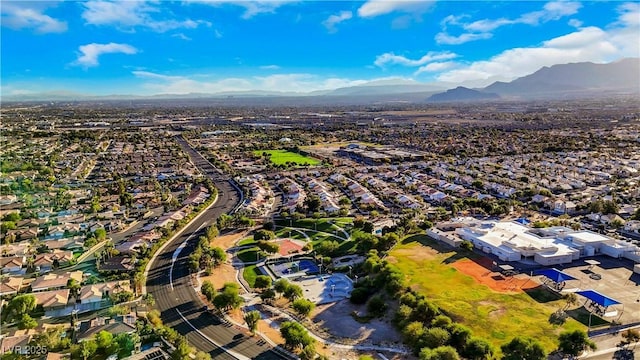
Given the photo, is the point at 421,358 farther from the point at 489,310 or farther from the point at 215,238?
the point at 215,238

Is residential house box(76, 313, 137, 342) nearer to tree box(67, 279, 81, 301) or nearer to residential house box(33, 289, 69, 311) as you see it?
residential house box(33, 289, 69, 311)

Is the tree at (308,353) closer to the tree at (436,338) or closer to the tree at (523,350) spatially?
the tree at (436,338)

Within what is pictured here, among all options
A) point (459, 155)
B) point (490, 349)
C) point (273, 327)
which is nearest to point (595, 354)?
point (490, 349)

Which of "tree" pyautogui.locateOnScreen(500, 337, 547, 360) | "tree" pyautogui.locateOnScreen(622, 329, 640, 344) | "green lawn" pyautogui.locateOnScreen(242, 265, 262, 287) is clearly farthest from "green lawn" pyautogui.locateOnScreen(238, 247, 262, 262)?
"tree" pyautogui.locateOnScreen(622, 329, 640, 344)

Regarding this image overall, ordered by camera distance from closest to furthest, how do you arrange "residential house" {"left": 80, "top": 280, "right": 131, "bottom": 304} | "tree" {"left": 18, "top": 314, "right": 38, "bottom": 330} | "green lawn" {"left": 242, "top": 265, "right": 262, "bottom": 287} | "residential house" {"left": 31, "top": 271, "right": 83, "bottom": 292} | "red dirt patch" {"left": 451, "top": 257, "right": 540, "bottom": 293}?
"tree" {"left": 18, "top": 314, "right": 38, "bottom": 330}, "residential house" {"left": 80, "top": 280, "right": 131, "bottom": 304}, "red dirt patch" {"left": 451, "top": 257, "right": 540, "bottom": 293}, "residential house" {"left": 31, "top": 271, "right": 83, "bottom": 292}, "green lawn" {"left": 242, "top": 265, "right": 262, "bottom": 287}

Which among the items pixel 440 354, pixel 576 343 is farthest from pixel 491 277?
pixel 440 354
